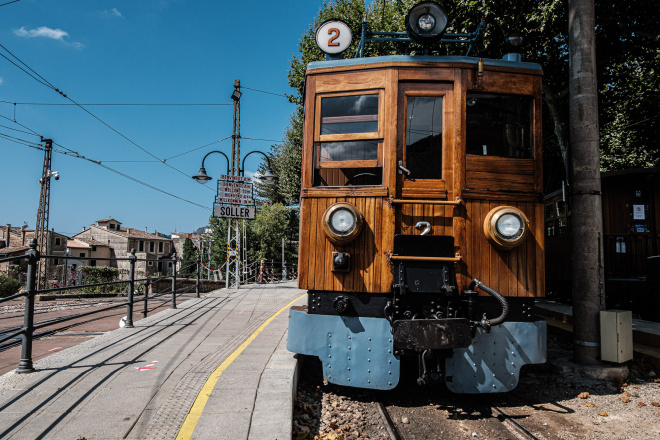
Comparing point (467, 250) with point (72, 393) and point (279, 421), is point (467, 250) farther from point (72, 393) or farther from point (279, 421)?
point (72, 393)

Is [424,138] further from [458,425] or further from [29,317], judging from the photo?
[29,317]

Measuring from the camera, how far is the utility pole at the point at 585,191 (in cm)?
500

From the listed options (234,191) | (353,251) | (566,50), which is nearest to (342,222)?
(353,251)

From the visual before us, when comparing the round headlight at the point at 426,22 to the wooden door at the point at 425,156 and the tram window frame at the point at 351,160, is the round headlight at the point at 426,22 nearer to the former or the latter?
the wooden door at the point at 425,156

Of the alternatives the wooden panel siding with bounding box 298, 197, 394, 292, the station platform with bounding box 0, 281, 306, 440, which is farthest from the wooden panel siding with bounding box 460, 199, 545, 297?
the station platform with bounding box 0, 281, 306, 440

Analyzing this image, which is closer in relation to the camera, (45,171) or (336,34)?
(336,34)

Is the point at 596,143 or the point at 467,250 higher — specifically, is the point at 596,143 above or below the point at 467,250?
above

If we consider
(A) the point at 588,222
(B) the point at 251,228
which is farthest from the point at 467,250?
(B) the point at 251,228

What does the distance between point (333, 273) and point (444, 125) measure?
1.87 meters

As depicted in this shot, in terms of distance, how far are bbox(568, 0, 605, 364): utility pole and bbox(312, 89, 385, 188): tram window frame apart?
2756 mm

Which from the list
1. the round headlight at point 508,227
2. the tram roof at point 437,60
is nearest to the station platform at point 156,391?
the round headlight at point 508,227

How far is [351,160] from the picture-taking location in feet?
14.1

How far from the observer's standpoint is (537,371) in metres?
5.36

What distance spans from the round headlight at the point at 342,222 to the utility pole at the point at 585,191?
302cm
